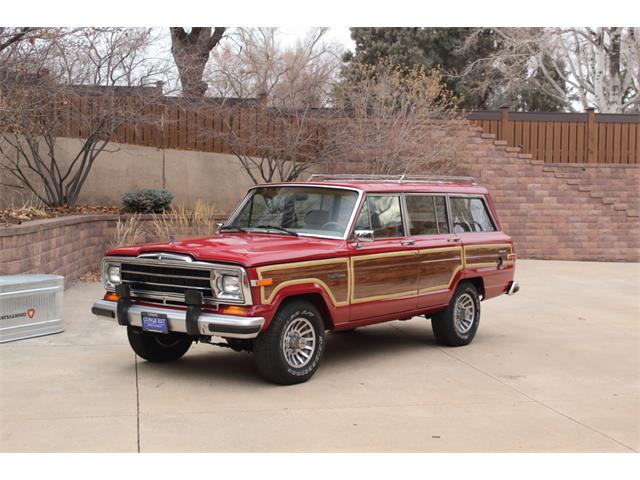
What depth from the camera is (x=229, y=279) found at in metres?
7.00

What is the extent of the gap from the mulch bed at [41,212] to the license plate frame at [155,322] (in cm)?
458

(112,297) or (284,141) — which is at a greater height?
→ (284,141)

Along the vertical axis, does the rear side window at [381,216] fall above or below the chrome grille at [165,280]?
above

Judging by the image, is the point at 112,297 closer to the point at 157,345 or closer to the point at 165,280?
the point at 157,345

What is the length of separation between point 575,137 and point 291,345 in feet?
59.2

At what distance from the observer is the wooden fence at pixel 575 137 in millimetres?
23078

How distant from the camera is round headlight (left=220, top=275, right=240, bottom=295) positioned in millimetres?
6961

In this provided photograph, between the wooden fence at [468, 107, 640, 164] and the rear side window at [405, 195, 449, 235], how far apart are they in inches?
560

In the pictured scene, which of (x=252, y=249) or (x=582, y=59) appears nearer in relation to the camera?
(x=252, y=249)

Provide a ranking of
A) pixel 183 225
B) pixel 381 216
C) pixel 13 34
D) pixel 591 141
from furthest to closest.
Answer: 1. pixel 591 141
2. pixel 183 225
3. pixel 13 34
4. pixel 381 216

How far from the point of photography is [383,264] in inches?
328

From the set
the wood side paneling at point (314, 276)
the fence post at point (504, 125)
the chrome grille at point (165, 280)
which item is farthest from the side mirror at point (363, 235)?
the fence post at point (504, 125)

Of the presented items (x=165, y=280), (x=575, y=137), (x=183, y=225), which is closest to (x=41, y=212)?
(x=183, y=225)

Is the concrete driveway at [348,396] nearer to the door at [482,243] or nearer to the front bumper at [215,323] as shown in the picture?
the front bumper at [215,323]
